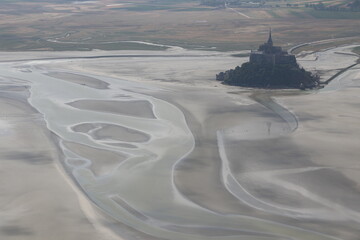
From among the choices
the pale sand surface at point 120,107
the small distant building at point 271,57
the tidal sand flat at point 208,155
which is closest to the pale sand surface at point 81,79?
the tidal sand flat at point 208,155

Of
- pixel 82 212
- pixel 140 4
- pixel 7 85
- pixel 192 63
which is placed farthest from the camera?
pixel 140 4

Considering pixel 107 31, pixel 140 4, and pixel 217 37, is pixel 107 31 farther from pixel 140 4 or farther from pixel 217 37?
pixel 140 4

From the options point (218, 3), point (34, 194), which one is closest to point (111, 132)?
point (34, 194)

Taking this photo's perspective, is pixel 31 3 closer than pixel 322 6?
No

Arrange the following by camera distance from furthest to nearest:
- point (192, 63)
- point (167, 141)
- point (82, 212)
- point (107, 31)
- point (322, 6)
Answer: point (322, 6) < point (107, 31) < point (192, 63) < point (167, 141) < point (82, 212)

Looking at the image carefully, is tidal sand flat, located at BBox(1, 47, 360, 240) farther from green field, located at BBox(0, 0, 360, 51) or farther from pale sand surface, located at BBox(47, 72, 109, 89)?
green field, located at BBox(0, 0, 360, 51)

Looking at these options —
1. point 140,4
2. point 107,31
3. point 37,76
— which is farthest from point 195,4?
point 37,76
